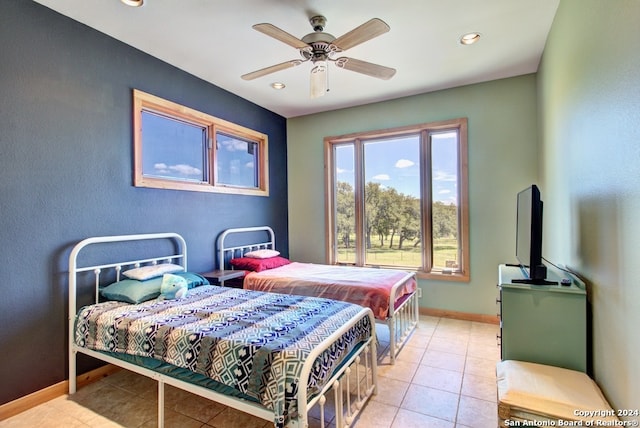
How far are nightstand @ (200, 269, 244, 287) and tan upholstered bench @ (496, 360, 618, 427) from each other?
2545 mm

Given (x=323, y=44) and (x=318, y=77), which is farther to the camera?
(x=318, y=77)

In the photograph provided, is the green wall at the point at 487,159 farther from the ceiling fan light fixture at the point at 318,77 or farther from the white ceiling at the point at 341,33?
the ceiling fan light fixture at the point at 318,77

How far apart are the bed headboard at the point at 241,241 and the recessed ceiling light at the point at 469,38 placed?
122 inches

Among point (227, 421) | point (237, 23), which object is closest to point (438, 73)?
point (237, 23)

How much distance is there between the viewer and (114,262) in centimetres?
267

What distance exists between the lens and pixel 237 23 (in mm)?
2512

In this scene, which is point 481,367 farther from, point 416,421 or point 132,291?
point 132,291

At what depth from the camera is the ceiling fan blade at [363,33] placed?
196cm

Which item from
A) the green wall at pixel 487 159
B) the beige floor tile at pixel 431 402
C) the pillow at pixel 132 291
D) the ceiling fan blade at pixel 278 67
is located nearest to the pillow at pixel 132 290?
the pillow at pixel 132 291

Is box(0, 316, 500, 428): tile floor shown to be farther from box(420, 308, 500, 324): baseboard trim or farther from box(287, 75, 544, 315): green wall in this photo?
box(287, 75, 544, 315): green wall

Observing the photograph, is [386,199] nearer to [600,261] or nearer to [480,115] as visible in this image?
[480,115]

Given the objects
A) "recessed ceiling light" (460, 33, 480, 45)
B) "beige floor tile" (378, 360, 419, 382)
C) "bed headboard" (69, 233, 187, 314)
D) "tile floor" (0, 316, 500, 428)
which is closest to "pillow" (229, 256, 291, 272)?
"bed headboard" (69, 233, 187, 314)

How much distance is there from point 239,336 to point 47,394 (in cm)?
174

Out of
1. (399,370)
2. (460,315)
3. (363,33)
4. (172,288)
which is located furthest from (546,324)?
(172,288)
